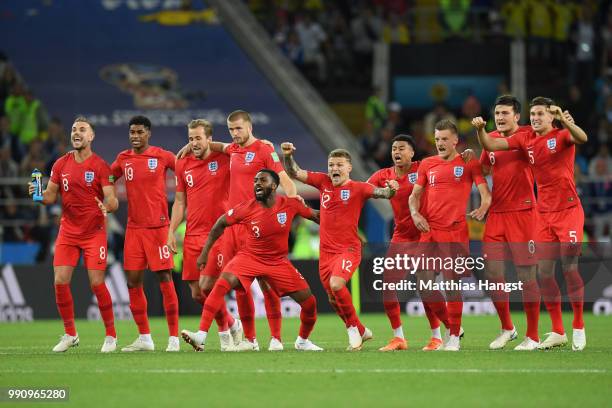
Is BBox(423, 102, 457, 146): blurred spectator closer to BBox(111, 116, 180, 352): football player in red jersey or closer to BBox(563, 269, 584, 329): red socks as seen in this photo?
BBox(111, 116, 180, 352): football player in red jersey

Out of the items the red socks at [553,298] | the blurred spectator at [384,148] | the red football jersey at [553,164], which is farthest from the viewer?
the blurred spectator at [384,148]

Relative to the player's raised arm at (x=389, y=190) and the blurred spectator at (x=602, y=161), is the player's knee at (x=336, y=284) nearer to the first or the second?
the player's raised arm at (x=389, y=190)

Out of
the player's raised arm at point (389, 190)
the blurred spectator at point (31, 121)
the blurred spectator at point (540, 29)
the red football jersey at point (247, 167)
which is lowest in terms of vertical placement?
the player's raised arm at point (389, 190)

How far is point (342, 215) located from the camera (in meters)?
14.5

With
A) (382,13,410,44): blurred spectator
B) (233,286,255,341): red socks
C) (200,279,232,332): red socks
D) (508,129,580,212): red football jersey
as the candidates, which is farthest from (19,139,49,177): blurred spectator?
(508,129,580,212): red football jersey

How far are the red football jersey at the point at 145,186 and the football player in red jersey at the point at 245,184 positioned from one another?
0.78 meters

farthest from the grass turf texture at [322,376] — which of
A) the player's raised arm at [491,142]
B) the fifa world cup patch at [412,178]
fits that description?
the player's raised arm at [491,142]

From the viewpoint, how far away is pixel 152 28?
32.3 metres

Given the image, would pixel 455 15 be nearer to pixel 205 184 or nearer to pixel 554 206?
pixel 205 184

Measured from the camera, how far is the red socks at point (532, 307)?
14156 millimetres

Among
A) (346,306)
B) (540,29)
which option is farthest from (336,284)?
(540,29)

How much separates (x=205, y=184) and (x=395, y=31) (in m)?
18.2

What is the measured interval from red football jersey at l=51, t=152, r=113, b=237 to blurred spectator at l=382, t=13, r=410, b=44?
1844 centimetres

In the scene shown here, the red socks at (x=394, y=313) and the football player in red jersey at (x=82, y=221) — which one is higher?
the football player in red jersey at (x=82, y=221)
